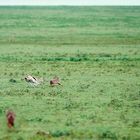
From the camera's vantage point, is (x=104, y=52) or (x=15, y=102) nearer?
(x=15, y=102)

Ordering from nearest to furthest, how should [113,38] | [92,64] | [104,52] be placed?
1. [92,64]
2. [104,52]
3. [113,38]

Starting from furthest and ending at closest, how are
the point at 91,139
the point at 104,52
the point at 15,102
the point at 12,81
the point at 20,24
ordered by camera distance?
the point at 20,24 < the point at 104,52 < the point at 12,81 < the point at 15,102 < the point at 91,139

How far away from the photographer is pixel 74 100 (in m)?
20.3

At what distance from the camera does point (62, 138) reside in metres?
14.9

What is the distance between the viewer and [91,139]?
14.9 meters

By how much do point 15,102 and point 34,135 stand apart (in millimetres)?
4919

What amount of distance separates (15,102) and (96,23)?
62.0 m

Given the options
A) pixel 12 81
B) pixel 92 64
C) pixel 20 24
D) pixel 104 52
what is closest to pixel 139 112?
pixel 12 81

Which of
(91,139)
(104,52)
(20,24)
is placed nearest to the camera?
(91,139)

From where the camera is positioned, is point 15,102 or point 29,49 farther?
point 29,49

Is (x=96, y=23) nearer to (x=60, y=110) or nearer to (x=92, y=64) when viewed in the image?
(x=92, y=64)

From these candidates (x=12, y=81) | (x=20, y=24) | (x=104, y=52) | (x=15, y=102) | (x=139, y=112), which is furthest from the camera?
(x=20, y=24)

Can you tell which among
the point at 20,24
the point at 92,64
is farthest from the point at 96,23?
the point at 92,64

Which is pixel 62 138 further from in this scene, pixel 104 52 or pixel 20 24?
pixel 20 24
